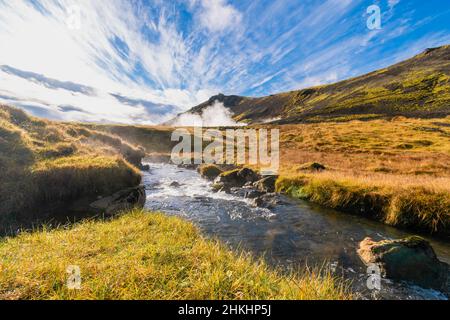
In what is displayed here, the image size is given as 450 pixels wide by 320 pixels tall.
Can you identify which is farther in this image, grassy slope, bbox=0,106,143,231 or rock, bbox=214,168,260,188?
rock, bbox=214,168,260,188

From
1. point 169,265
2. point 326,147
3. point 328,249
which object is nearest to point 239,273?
point 169,265

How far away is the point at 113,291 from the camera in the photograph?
4707 mm

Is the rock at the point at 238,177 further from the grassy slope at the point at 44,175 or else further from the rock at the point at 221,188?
the grassy slope at the point at 44,175

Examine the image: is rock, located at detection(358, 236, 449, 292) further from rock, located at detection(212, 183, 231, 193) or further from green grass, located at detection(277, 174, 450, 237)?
rock, located at detection(212, 183, 231, 193)

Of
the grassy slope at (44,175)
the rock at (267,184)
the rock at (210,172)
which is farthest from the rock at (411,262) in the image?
the rock at (210,172)

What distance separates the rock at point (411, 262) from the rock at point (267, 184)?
46.4ft

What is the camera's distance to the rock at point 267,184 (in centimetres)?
2392

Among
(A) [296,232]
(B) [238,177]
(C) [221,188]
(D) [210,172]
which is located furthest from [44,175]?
(D) [210,172]

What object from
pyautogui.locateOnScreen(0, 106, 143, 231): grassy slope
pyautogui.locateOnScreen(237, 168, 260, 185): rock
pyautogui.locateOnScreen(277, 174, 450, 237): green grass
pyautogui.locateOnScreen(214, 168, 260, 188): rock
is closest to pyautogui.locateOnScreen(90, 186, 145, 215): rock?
pyautogui.locateOnScreen(0, 106, 143, 231): grassy slope

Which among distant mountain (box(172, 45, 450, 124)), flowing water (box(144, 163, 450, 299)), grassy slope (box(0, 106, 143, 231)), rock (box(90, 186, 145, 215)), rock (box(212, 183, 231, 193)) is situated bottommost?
flowing water (box(144, 163, 450, 299))

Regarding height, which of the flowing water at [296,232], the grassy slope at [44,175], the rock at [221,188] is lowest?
the flowing water at [296,232]

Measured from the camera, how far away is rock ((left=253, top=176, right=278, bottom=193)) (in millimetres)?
23922

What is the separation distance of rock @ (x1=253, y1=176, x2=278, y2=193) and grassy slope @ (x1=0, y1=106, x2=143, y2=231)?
12.5m

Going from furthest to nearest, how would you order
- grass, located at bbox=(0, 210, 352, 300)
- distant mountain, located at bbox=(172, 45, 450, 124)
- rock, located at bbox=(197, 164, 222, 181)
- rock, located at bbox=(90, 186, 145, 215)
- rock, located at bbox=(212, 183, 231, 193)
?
distant mountain, located at bbox=(172, 45, 450, 124)
rock, located at bbox=(197, 164, 222, 181)
rock, located at bbox=(212, 183, 231, 193)
rock, located at bbox=(90, 186, 145, 215)
grass, located at bbox=(0, 210, 352, 300)
